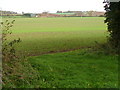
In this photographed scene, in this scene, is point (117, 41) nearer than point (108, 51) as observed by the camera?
No

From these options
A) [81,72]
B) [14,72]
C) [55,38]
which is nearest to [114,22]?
[81,72]

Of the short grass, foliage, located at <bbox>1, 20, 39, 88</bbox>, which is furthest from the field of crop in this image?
A: foliage, located at <bbox>1, 20, 39, 88</bbox>

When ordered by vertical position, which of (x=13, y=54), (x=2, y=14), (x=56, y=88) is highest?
(x=2, y=14)

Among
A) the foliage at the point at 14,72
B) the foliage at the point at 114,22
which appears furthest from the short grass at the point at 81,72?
the foliage at the point at 114,22

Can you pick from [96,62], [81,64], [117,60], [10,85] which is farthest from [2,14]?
[117,60]

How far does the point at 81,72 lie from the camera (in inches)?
320

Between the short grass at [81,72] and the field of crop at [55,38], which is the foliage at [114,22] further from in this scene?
the field of crop at [55,38]

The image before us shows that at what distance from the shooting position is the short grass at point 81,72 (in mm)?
6730

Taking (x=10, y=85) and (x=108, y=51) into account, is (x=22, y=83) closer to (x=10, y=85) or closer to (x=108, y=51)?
(x=10, y=85)

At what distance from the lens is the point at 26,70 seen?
22.4 feet

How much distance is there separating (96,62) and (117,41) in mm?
2845

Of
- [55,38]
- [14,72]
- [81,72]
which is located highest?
[14,72]

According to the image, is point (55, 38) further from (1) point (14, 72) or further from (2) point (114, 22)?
(1) point (14, 72)

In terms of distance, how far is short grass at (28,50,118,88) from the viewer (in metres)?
6.73
